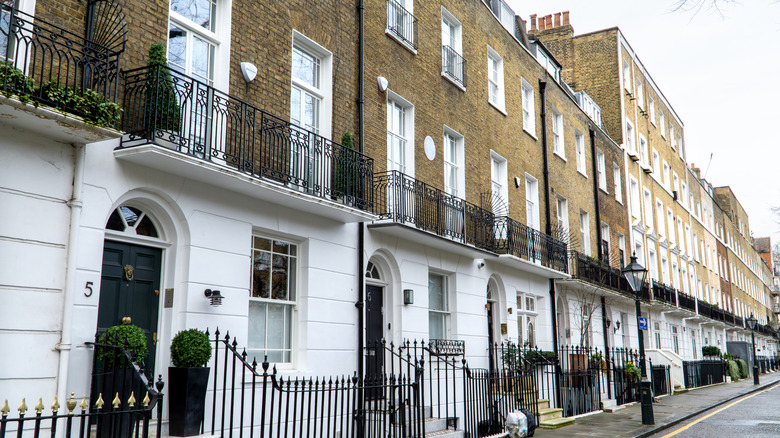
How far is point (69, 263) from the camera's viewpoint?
6.96 meters

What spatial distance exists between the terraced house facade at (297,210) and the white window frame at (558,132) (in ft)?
0.30

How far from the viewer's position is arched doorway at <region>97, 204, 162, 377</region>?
7.59 meters

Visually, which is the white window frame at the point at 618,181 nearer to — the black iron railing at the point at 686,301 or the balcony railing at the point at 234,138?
the black iron railing at the point at 686,301

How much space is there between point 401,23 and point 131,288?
837cm

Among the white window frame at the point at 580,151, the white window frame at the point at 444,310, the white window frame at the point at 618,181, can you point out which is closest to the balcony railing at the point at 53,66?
the white window frame at the point at 444,310

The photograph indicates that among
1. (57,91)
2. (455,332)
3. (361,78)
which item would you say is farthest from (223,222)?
(455,332)

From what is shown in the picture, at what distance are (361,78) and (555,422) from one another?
7.89 metres

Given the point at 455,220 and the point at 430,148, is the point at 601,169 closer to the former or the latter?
the point at 455,220

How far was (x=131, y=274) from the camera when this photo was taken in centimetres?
788

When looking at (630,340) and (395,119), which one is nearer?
(395,119)

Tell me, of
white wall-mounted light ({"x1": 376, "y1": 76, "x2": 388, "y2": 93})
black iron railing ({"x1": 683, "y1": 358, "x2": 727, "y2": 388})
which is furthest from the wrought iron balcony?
black iron railing ({"x1": 683, "y1": 358, "x2": 727, "y2": 388})

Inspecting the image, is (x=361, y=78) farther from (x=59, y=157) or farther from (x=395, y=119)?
(x=59, y=157)

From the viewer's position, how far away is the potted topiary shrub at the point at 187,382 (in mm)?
7418

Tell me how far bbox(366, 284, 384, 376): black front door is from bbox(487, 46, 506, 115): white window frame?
7.43 metres
